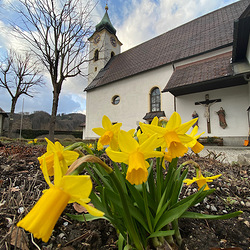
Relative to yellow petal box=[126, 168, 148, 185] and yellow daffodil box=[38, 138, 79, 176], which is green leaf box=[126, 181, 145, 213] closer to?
yellow petal box=[126, 168, 148, 185]

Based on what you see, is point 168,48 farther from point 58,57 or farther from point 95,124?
point 95,124

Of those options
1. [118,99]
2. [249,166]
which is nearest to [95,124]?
[118,99]

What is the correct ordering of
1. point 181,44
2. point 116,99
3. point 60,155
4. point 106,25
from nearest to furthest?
point 60,155
point 181,44
point 116,99
point 106,25

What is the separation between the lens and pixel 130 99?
529 inches

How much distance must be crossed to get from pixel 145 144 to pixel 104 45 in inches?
A: 796

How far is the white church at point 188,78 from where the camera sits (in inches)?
301

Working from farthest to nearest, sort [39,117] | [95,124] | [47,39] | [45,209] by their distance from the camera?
1. [39,117]
2. [95,124]
3. [47,39]
4. [45,209]

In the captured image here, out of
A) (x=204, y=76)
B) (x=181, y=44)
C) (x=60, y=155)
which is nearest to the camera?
(x=60, y=155)

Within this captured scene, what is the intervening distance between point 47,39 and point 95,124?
8.54 metres

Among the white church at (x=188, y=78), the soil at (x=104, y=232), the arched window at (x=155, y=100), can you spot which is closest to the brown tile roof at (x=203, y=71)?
the white church at (x=188, y=78)

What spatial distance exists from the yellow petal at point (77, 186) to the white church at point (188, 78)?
292 inches

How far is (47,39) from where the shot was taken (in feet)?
29.7

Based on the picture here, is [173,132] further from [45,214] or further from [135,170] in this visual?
[45,214]

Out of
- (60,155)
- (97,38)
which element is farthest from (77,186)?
(97,38)
